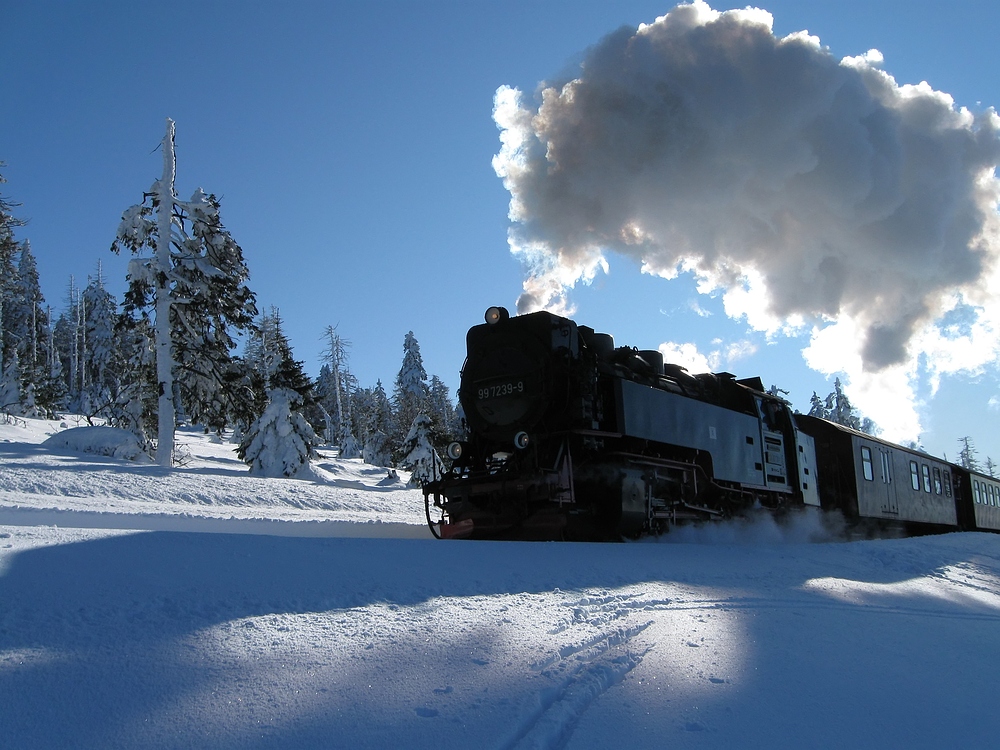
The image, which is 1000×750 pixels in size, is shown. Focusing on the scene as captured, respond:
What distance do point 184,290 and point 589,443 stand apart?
1480 centimetres

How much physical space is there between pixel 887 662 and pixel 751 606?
1.42m

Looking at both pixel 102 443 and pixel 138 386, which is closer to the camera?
pixel 102 443

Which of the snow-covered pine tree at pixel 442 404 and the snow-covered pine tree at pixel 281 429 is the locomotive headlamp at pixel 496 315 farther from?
the snow-covered pine tree at pixel 442 404

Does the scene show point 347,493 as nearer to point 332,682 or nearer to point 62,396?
point 332,682

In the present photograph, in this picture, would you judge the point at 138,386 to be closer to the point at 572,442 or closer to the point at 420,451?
the point at 420,451

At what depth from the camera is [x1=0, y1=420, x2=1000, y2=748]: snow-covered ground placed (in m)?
2.71

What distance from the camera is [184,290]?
2052 centimetres

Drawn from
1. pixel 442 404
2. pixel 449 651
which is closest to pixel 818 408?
pixel 442 404

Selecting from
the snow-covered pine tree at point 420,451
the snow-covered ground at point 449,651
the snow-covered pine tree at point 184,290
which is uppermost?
the snow-covered pine tree at point 184,290

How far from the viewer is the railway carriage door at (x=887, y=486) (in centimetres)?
1791

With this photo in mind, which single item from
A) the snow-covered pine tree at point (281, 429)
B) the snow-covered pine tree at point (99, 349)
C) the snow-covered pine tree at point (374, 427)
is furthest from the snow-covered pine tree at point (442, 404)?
the snow-covered pine tree at point (281, 429)

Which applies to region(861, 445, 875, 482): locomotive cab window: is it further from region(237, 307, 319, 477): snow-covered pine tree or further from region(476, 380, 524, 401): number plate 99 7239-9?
region(237, 307, 319, 477): snow-covered pine tree

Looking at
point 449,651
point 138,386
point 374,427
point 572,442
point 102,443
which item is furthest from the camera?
point 374,427

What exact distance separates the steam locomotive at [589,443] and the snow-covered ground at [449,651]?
328 cm
